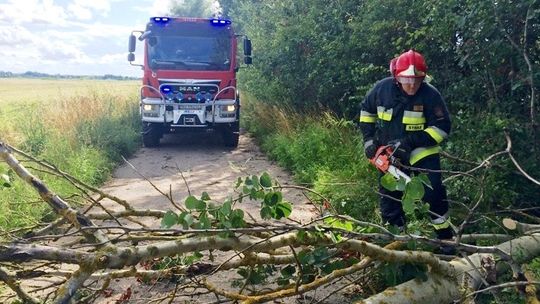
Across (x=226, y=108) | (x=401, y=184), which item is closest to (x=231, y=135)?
(x=226, y=108)

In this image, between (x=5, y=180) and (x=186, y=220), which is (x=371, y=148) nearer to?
(x=186, y=220)

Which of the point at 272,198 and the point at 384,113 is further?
the point at 384,113

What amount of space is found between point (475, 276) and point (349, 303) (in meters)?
0.91

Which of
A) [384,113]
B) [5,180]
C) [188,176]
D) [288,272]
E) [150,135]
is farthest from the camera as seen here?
[150,135]

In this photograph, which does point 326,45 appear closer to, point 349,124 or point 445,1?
point 349,124

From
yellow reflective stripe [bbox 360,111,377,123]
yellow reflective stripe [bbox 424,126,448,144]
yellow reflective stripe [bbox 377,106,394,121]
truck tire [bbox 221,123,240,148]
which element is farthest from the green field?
yellow reflective stripe [bbox 424,126,448,144]

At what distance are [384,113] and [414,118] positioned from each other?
26 cm

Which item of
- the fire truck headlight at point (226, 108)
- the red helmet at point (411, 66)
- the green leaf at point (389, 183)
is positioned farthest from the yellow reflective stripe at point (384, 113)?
the fire truck headlight at point (226, 108)

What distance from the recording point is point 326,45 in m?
8.55

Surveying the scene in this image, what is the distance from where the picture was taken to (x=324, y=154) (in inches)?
296

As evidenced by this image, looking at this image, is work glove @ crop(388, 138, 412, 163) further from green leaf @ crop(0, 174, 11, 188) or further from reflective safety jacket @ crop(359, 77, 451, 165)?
green leaf @ crop(0, 174, 11, 188)

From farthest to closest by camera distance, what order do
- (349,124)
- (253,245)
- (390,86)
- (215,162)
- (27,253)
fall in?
(215,162), (349,124), (390,86), (253,245), (27,253)

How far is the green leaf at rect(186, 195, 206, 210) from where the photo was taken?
2.50 m

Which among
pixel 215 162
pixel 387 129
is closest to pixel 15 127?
pixel 215 162
